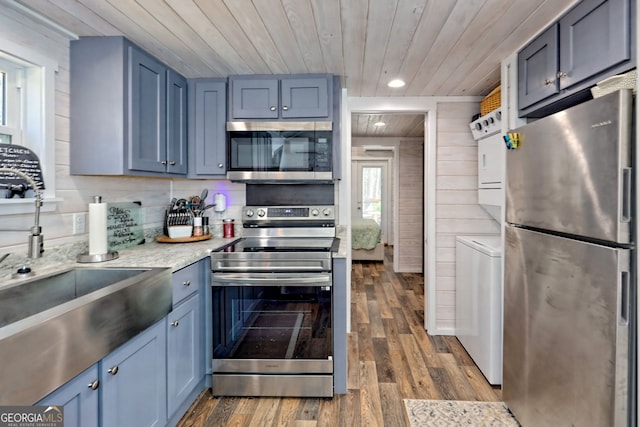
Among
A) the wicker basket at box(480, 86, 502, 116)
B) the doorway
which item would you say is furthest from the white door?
the wicker basket at box(480, 86, 502, 116)

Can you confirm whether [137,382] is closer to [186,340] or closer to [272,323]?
[186,340]

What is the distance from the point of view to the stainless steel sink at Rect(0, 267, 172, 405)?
3.22ft

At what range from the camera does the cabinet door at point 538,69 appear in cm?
177

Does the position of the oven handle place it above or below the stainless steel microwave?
below

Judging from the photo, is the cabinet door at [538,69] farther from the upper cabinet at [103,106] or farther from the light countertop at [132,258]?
the upper cabinet at [103,106]

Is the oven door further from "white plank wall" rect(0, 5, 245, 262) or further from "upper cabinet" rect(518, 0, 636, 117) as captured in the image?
"upper cabinet" rect(518, 0, 636, 117)

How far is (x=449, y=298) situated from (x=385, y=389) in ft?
4.07

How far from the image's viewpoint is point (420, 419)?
6.64ft

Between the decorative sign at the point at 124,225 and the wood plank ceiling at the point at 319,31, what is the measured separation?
0.99 metres

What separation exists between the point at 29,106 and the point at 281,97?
1.47 m

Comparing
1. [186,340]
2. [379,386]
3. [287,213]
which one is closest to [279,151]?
[287,213]

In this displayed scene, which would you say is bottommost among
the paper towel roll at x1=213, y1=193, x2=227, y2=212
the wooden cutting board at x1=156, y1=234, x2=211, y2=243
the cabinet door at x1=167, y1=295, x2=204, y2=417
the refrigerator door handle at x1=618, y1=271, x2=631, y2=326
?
the cabinet door at x1=167, y1=295, x2=204, y2=417

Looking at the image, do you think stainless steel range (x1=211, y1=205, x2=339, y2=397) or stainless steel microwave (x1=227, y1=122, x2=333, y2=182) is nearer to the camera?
stainless steel range (x1=211, y1=205, x2=339, y2=397)

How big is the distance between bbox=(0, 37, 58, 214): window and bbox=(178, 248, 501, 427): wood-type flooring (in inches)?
59.8
